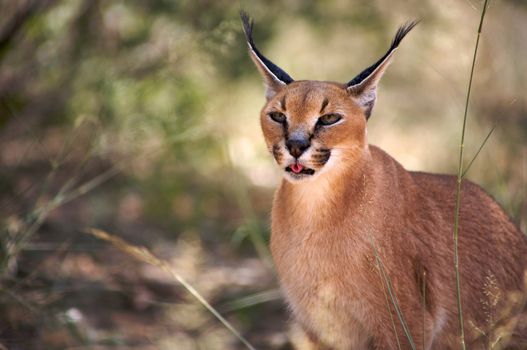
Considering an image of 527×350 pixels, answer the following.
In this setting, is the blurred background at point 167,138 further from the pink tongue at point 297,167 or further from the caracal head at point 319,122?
the pink tongue at point 297,167

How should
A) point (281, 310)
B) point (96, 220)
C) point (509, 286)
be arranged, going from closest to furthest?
point (509, 286) → point (281, 310) → point (96, 220)

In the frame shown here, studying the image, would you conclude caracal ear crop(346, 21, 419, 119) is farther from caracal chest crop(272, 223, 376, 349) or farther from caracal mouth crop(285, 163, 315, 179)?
caracal chest crop(272, 223, 376, 349)

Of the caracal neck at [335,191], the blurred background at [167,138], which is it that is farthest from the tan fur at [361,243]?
the blurred background at [167,138]

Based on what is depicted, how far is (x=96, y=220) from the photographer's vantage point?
637 centimetres

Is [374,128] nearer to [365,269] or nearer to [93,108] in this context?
[93,108]

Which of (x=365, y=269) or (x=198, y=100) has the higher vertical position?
(x=365, y=269)

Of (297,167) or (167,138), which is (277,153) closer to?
(297,167)

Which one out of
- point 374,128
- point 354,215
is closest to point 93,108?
point 374,128

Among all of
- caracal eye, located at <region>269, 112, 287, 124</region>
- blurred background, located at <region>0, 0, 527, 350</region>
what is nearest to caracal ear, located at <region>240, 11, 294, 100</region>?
→ caracal eye, located at <region>269, 112, 287, 124</region>

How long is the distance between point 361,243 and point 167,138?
5.94 feet

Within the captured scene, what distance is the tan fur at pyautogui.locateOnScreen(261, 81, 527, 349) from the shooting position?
3.35 meters

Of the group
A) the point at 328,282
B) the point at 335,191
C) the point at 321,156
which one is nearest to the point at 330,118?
the point at 321,156

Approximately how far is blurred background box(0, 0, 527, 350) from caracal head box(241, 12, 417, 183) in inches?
41.2

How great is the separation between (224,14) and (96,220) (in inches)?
71.9
